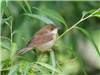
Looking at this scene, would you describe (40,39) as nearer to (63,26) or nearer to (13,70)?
(13,70)

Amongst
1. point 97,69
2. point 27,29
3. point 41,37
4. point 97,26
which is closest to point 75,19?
point 97,26

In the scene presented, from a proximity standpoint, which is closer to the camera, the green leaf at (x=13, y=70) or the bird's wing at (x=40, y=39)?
the green leaf at (x=13, y=70)

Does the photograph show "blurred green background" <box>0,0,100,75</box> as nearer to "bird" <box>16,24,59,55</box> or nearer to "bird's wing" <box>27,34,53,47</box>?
"bird" <box>16,24,59,55</box>

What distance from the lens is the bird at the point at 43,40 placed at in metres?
3.13

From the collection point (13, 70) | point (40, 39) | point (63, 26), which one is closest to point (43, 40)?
point (40, 39)

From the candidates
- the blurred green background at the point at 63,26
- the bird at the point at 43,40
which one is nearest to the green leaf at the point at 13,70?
the bird at the point at 43,40

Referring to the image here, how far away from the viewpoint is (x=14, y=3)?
18.2 ft

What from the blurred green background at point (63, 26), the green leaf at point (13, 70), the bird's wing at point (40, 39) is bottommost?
the blurred green background at point (63, 26)

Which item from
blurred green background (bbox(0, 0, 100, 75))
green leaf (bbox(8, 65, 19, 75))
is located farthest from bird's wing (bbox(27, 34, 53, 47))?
blurred green background (bbox(0, 0, 100, 75))

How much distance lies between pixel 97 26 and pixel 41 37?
3216 mm

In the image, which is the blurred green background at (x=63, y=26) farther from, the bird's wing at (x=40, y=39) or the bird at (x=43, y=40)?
the bird's wing at (x=40, y=39)

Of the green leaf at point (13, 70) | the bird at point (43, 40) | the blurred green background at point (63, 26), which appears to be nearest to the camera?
the green leaf at point (13, 70)

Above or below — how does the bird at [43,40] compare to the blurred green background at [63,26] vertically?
above

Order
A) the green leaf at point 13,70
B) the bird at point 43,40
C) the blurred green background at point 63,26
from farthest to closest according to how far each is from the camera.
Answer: the blurred green background at point 63,26 < the bird at point 43,40 < the green leaf at point 13,70
